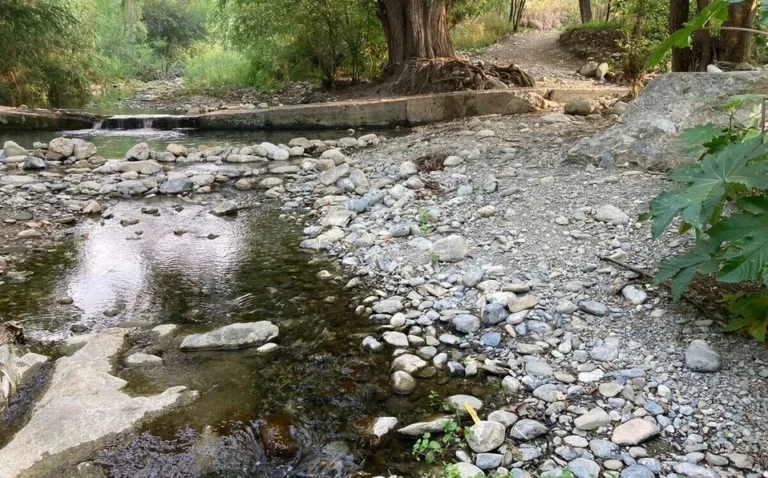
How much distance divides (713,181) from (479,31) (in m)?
19.3

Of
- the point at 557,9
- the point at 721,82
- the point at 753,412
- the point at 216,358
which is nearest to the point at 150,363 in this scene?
the point at 216,358

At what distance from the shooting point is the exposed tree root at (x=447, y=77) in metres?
10.4

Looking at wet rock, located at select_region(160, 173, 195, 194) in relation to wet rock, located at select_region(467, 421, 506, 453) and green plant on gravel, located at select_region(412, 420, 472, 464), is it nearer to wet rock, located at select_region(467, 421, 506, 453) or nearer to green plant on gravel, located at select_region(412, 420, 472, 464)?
green plant on gravel, located at select_region(412, 420, 472, 464)

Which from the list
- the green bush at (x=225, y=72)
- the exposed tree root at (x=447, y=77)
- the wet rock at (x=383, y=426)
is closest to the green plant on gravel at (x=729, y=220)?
the wet rock at (x=383, y=426)

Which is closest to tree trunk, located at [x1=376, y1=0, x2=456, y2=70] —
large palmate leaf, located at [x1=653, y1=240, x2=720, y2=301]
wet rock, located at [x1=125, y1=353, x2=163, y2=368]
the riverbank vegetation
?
the riverbank vegetation

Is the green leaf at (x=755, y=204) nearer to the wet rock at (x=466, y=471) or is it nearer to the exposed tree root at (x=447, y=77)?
the wet rock at (x=466, y=471)

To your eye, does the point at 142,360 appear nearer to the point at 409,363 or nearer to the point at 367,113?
the point at 409,363

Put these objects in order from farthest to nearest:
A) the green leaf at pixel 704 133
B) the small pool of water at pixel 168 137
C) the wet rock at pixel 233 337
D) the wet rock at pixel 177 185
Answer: the small pool of water at pixel 168 137 → the wet rock at pixel 177 185 → the wet rock at pixel 233 337 → the green leaf at pixel 704 133

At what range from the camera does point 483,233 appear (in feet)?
13.2

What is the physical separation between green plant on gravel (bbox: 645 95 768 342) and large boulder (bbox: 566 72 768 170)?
6.15 feet

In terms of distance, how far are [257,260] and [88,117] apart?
8.12m

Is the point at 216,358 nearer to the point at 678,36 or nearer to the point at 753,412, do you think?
the point at 753,412

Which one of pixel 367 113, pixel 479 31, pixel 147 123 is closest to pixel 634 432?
pixel 367 113

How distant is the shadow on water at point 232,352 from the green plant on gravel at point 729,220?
1093 mm
